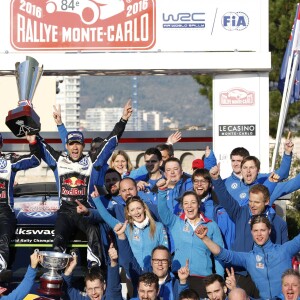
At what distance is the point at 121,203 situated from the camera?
11219 millimetres

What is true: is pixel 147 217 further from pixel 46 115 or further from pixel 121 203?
pixel 46 115

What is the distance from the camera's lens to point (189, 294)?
923 cm

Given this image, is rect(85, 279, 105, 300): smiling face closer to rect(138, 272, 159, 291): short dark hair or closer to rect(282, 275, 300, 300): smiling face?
rect(138, 272, 159, 291): short dark hair

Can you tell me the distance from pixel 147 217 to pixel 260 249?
1.17 meters

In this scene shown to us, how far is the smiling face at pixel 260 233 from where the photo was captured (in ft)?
32.1

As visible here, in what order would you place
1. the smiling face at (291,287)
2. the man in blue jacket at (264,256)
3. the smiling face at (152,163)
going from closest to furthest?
the smiling face at (291,287) < the man in blue jacket at (264,256) < the smiling face at (152,163)

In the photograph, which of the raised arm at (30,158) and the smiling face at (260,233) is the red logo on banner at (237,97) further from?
the smiling face at (260,233)

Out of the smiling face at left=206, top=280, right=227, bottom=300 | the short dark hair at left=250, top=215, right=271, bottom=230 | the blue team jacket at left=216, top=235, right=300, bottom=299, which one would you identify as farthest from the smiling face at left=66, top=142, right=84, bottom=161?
the smiling face at left=206, top=280, right=227, bottom=300

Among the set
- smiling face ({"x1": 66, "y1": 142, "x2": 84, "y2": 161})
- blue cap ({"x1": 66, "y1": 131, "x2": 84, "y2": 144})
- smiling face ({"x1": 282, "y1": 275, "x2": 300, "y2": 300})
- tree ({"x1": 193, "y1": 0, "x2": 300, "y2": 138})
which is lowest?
smiling face ({"x1": 282, "y1": 275, "x2": 300, "y2": 300})

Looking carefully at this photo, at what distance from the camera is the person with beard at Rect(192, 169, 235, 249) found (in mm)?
10859

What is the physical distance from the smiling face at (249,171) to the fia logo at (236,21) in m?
3.72

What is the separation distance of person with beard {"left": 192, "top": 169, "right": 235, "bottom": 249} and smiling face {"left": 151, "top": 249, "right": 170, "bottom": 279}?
1.22 m

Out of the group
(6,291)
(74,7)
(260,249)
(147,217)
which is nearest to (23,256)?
(6,291)

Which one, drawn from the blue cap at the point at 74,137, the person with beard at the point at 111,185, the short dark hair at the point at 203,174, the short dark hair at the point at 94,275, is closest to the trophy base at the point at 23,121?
the blue cap at the point at 74,137
